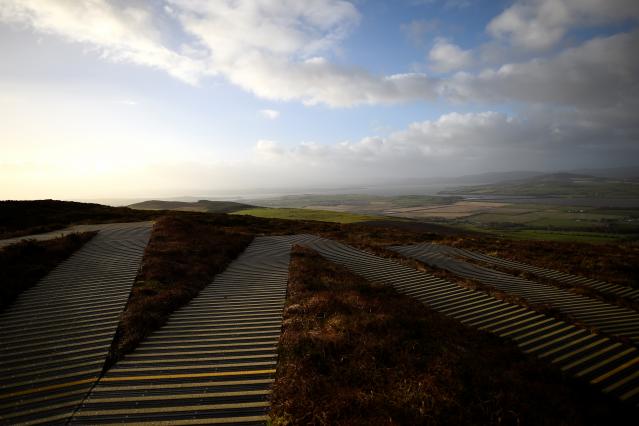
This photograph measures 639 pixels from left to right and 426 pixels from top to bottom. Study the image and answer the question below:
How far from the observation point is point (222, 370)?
296 inches

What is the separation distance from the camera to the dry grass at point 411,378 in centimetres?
607

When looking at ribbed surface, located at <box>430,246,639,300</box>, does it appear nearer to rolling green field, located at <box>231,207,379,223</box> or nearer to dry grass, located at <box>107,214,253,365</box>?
dry grass, located at <box>107,214,253,365</box>

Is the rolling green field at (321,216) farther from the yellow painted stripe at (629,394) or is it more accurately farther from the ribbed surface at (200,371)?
the yellow painted stripe at (629,394)

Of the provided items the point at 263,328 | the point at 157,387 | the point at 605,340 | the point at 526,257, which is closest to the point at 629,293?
the point at 526,257

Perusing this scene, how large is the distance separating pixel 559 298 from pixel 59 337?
20030mm

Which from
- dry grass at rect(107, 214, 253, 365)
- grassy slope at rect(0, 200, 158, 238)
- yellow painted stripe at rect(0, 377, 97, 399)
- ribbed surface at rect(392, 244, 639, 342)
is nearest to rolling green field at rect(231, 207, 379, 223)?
grassy slope at rect(0, 200, 158, 238)

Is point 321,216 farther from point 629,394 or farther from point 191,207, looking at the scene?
point 629,394

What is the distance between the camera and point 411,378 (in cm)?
709

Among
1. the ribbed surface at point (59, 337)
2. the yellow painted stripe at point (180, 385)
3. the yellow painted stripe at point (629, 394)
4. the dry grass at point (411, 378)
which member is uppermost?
the ribbed surface at point (59, 337)

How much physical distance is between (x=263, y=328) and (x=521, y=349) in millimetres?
7768

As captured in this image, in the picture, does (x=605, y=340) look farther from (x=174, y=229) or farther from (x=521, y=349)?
(x=174, y=229)

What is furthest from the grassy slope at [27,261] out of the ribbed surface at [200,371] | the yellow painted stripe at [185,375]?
the yellow painted stripe at [185,375]

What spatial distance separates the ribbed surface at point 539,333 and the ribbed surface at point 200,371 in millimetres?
6735

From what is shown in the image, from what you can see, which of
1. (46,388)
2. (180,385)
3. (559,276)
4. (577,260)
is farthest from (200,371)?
(577,260)
